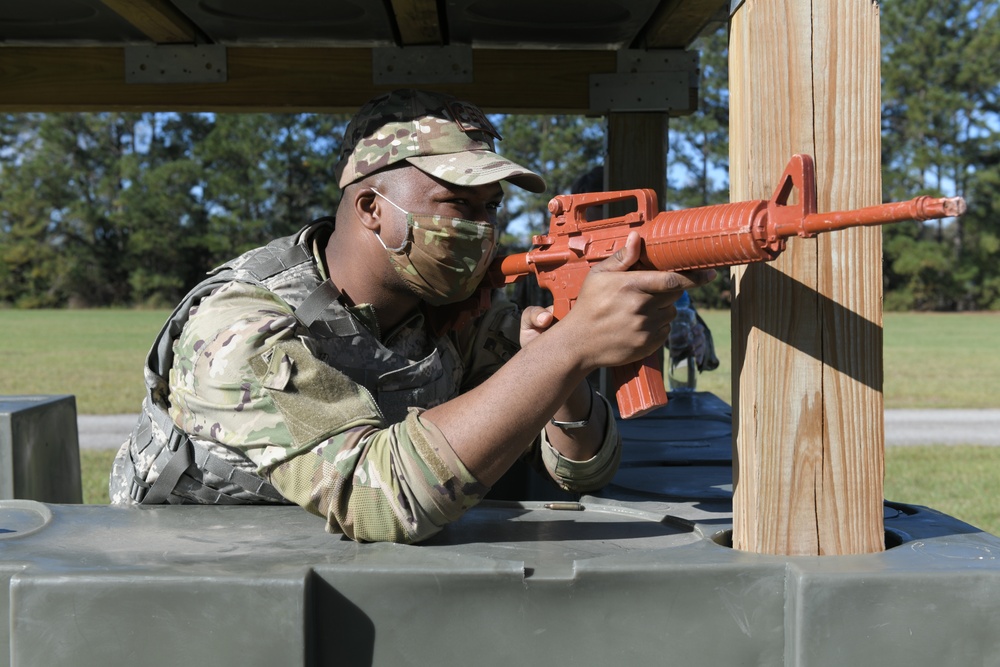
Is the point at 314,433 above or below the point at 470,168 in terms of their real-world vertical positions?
below

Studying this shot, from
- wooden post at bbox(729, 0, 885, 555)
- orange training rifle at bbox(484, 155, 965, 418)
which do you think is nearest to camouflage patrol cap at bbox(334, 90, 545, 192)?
orange training rifle at bbox(484, 155, 965, 418)

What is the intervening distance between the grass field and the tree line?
5429 millimetres

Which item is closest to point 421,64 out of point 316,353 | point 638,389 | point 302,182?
point 316,353

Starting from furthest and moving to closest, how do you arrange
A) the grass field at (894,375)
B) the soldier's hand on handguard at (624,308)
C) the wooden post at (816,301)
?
1. the grass field at (894,375)
2. the soldier's hand on handguard at (624,308)
3. the wooden post at (816,301)

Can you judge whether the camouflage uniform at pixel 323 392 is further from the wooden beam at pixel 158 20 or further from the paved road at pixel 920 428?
the paved road at pixel 920 428

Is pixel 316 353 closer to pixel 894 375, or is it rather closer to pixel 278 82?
pixel 278 82

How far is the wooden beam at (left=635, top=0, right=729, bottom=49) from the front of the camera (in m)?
3.17

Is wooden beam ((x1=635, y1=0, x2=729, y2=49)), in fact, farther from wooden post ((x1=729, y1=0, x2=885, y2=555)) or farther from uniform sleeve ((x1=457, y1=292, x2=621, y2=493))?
wooden post ((x1=729, y1=0, x2=885, y2=555))

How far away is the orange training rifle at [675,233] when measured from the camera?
56.9 inches

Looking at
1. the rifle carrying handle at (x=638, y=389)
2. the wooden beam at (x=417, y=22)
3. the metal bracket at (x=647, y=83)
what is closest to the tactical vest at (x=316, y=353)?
the rifle carrying handle at (x=638, y=389)

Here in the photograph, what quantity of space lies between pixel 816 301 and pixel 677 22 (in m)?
2.00

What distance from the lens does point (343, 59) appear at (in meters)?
3.67

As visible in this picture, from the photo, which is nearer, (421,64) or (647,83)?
(421,64)

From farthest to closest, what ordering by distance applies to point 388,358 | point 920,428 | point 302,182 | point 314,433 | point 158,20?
1. point 302,182
2. point 920,428
3. point 158,20
4. point 388,358
5. point 314,433
